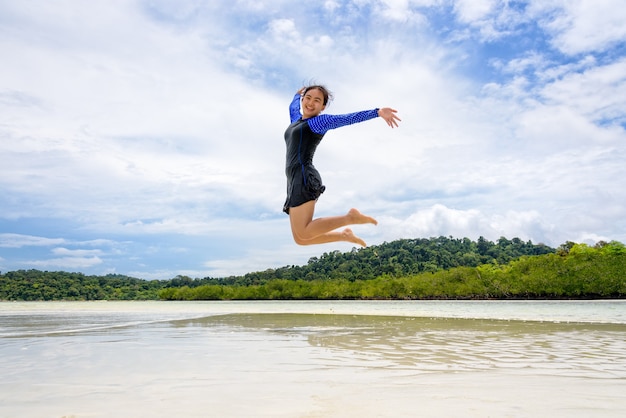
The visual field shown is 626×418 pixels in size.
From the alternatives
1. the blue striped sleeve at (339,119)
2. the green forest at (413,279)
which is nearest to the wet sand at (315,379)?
the blue striped sleeve at (339,119)

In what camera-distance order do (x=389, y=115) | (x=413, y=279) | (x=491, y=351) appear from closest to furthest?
(x=389, y=115) → (x=491, y=351) → (x=413, y=279)

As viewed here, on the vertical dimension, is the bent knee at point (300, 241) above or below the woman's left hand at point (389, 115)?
below

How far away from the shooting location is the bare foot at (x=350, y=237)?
18.5 ft

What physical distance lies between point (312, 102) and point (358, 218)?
133 centimetres

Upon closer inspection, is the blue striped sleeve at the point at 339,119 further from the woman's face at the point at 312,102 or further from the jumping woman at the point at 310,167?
the woman's face at the point at 312,102

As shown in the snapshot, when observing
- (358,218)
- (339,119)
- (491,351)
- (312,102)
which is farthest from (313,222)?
(491,351)

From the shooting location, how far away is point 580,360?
6.62 metres

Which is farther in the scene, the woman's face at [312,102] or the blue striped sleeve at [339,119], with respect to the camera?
the woman's face at [312,102]

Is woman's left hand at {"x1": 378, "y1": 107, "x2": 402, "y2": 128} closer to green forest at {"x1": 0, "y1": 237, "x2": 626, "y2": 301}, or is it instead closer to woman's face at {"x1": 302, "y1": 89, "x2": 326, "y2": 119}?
woman's face at {"x1": 302, "y1": 89, "x2": 326, "y2": 119}

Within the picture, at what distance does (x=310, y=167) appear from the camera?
5340mm

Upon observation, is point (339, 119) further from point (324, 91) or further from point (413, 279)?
point (413, 279)

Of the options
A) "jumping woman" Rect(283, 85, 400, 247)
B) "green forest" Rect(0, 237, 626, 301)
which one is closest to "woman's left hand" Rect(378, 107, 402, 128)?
"jumping woman" Rect(283, 85, 400, 247)

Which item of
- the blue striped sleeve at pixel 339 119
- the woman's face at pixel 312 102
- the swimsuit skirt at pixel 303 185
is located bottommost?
the swimsuit skirt at pixel 303 185

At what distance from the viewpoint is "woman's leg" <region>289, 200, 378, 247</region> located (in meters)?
5.19
